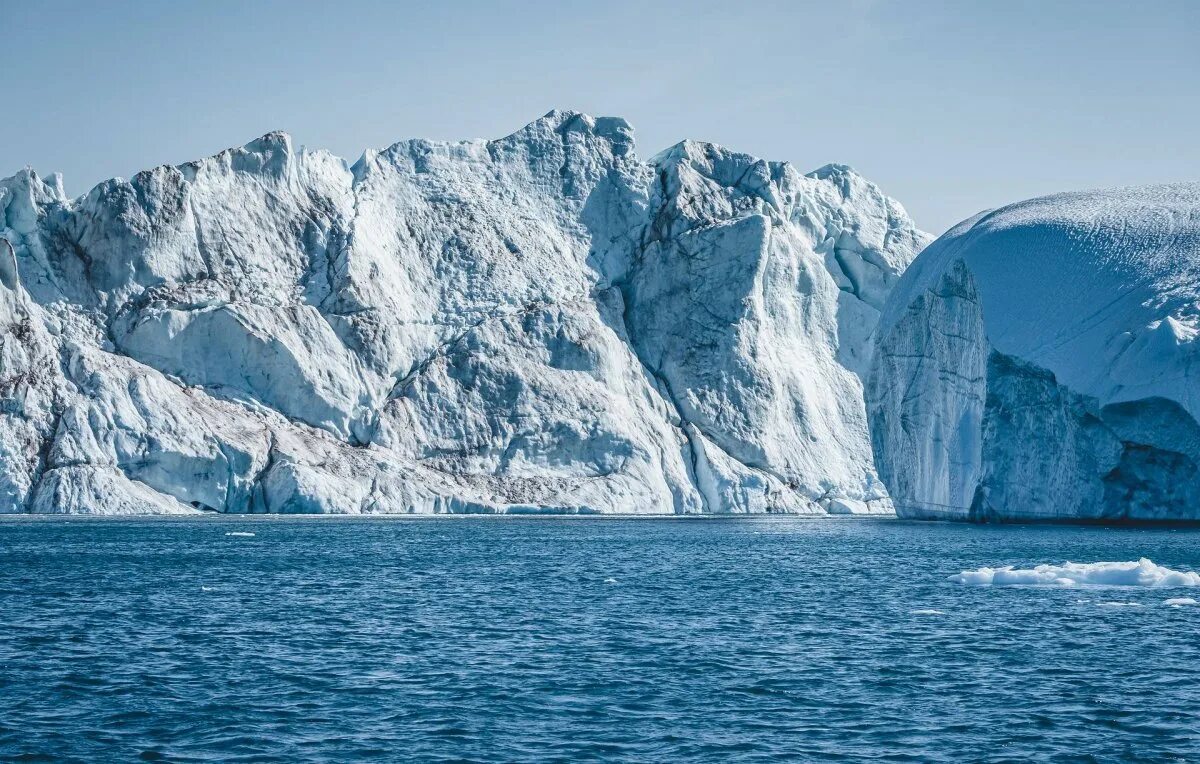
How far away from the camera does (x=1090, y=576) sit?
127 feet

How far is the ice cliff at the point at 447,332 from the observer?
288 ft

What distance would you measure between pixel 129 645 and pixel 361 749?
34.6 ft

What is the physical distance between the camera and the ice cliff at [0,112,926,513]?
8775cm

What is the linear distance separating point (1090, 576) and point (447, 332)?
Answer: 7498 cm

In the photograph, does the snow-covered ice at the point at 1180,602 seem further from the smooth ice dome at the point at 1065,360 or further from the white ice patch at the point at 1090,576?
the smooth ice dome at the point at 1065,360

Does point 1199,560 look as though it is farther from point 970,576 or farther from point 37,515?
point 37,515

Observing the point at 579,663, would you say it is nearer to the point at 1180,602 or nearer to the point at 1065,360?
the point at 1180,602

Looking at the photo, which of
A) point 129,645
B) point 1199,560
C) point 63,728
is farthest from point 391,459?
point 63,728

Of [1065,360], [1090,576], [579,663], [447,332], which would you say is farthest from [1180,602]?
[447,332]

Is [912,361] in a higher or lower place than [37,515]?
higher

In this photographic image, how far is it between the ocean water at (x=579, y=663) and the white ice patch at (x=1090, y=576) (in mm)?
853

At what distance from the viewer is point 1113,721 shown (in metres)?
20.7

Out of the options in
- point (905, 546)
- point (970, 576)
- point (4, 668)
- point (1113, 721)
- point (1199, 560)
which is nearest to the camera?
point (1113, 721)

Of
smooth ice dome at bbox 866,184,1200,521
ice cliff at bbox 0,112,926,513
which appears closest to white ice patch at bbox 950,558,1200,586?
smooth ice dome at bbox 866,184,1200,521
